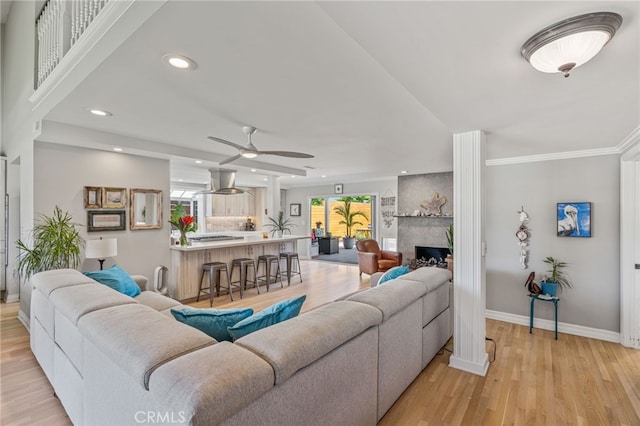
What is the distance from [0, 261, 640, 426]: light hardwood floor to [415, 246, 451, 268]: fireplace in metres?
3.11

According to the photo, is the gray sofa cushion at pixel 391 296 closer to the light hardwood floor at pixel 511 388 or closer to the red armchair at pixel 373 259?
the light hardwood floor at pixel 511 388

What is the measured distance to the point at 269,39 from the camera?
5.49 ft

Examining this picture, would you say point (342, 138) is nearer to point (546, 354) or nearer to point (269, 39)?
point (269, 39)

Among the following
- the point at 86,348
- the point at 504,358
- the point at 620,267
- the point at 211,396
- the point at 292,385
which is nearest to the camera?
the point at 211,396

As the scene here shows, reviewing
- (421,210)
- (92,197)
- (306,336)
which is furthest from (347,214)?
(306,336)

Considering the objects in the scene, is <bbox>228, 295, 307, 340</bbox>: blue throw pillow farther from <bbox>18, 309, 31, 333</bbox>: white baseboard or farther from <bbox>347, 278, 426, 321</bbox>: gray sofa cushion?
<bbox>18, 309, 31, 333</bbox>: white baseboard

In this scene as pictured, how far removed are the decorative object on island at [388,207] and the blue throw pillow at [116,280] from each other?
20.6ft

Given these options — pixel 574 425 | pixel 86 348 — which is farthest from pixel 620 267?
pixel 86 348

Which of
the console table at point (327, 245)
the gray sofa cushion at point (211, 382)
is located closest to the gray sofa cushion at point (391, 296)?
the gray sofa cushion at point (211, 382)

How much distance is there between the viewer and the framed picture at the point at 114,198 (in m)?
4.15

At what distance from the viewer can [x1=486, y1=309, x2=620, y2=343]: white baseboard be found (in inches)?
138

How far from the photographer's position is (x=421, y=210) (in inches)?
280

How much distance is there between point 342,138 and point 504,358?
117 inches

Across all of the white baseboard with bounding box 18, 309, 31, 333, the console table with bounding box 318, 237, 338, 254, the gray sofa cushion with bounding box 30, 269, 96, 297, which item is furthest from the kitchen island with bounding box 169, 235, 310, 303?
the console table with bounding box 318, 237, 338, 254
